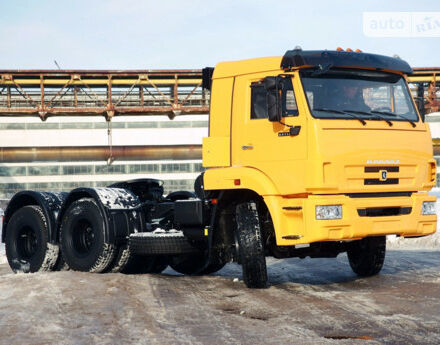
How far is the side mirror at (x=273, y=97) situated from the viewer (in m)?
7.59

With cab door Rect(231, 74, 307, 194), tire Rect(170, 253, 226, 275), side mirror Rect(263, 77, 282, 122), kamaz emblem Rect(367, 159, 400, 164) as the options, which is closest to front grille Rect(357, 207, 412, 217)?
kamaz emblem Rect(367, 159, 400, 164)

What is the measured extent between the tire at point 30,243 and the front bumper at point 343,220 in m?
4.26

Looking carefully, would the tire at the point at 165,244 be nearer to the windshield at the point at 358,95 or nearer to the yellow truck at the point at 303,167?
the yellow truck at the point at 303,167

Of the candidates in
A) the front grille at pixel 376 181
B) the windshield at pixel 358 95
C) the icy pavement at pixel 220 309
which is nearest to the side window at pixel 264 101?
the windshield at pixel 358 95

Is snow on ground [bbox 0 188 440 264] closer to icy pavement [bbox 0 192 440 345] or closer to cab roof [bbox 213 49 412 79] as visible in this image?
icy pavement [bbox 0 192 440 345]

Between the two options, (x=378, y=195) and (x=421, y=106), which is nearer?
(x=378, y=195)

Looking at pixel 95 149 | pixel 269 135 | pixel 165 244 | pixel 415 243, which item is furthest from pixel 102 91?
pixel 269 135

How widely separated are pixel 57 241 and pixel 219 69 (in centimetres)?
393

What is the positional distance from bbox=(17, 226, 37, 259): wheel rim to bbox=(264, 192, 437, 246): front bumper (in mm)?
4862

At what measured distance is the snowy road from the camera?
550 cm

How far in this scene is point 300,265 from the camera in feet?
37.6

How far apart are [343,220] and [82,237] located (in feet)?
14.7

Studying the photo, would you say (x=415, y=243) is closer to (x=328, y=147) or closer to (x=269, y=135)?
(x=269, y=135)

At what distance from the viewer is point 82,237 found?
10086 mm
